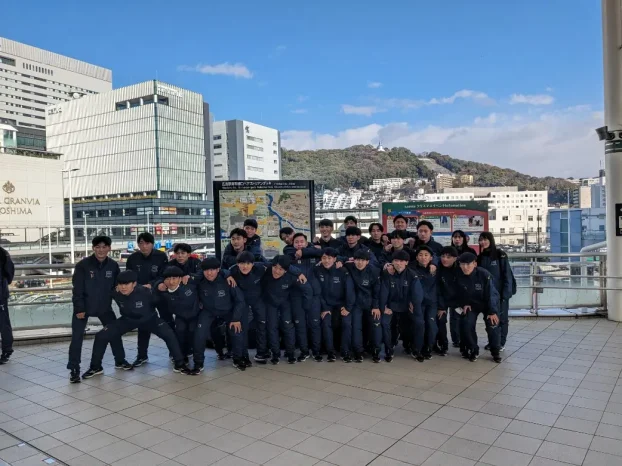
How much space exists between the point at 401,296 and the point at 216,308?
2.10 meters

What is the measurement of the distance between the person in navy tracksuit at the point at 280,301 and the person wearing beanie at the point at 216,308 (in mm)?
313

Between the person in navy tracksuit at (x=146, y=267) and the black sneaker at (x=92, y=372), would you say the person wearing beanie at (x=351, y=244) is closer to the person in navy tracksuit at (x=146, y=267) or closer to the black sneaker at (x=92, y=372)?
the person in navy tracksuit at (x=146, y=267)

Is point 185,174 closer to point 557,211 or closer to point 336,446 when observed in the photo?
point 557,211

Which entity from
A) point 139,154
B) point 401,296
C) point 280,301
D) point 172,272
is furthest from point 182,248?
point 139,154

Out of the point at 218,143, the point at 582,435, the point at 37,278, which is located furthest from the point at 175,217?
the point at 582,435

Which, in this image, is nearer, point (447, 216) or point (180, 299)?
point (180, 299)

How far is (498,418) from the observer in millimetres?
3805

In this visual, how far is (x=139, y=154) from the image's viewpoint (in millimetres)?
69438

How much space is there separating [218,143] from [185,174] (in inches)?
470

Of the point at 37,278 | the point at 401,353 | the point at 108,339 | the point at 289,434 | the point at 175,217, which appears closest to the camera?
the point at 289,434

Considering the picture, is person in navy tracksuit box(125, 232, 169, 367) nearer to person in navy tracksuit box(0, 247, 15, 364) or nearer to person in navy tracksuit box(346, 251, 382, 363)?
person in navy tracksuit box(0, 247, 15, 364)

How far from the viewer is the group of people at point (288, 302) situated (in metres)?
5.25

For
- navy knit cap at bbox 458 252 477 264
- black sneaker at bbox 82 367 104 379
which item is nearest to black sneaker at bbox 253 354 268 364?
black sneaker at bbox 82 367 104 379

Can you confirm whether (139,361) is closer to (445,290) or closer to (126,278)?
(126,278)
